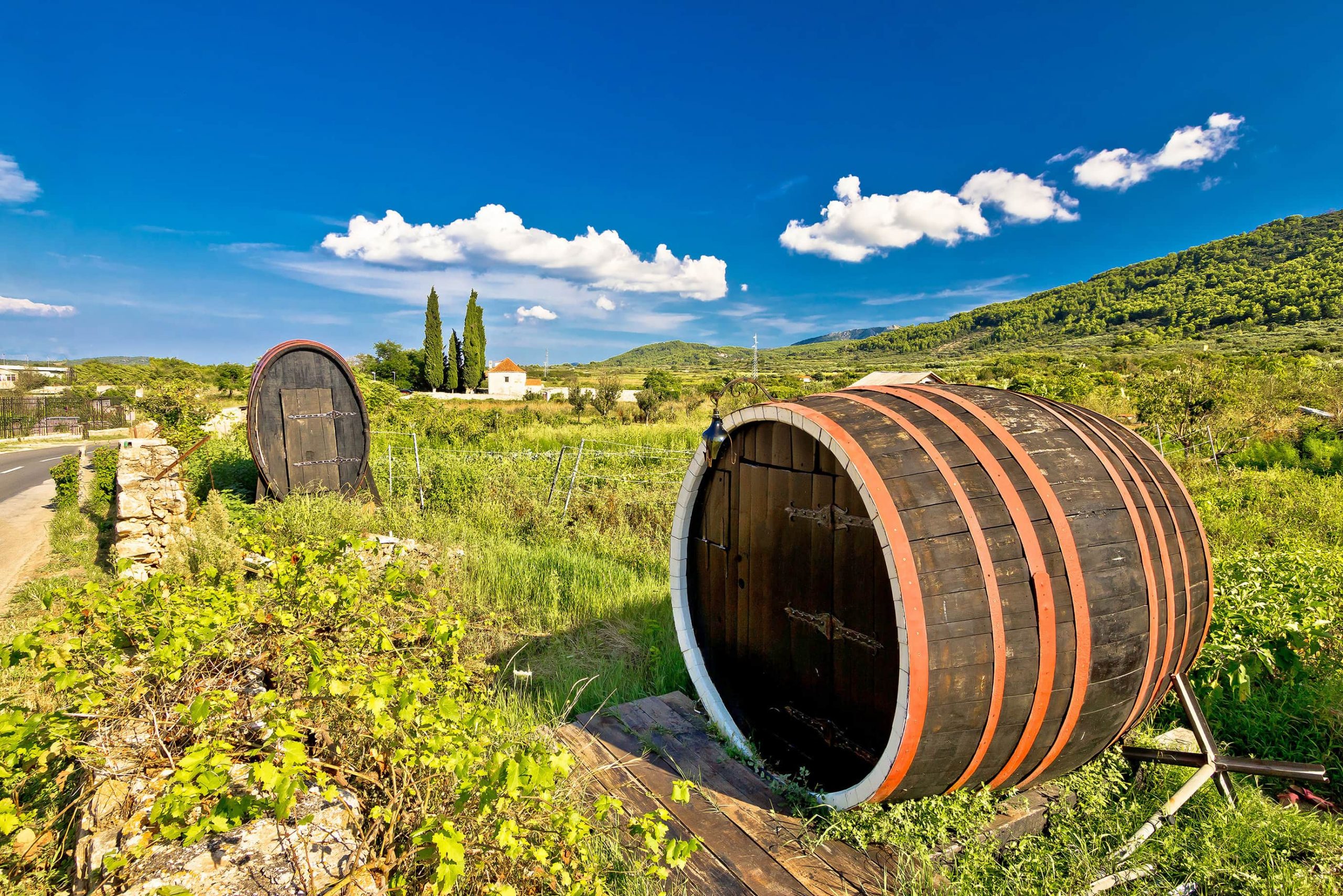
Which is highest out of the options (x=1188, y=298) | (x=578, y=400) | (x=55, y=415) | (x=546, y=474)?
(x=1188, y=298)

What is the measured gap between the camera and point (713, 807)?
2.59 meters

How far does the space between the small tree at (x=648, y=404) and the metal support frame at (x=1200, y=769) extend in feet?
67.9

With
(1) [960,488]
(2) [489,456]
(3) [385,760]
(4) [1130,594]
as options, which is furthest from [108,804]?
(2) [489,456]

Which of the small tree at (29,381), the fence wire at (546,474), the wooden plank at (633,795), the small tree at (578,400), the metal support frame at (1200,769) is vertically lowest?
the wooden plank at (633,795)

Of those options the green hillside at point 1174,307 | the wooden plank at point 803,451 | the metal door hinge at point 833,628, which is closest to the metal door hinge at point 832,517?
the wooden plank at point 803,451

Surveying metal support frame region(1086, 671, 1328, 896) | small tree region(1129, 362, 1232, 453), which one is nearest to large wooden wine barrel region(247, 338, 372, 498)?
metal support frame region(1086, 671, 1328, 896)

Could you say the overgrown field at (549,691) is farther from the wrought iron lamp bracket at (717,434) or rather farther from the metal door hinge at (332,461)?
the wrought iron lamp bracket at (717,434)

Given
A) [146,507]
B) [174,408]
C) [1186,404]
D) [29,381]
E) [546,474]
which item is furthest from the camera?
[29,381]

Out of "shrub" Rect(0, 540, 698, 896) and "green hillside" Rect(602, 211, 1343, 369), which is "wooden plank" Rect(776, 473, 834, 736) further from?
"green hillside" Rect(602, 211, 1343, 369)

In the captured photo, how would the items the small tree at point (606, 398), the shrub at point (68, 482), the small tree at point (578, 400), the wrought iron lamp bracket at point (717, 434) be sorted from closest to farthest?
the wrought iron lamp bracket at point (717, 434)
the shrub at point (68, 482)
the small tree at point (606, 398)
the small tree at point (578, 400)

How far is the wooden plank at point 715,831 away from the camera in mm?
2176

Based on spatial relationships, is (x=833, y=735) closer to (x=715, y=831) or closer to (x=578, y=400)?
(x=715, y=831)

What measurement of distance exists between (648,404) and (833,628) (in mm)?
21968

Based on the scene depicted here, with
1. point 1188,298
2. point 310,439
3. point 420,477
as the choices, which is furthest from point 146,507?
point 1188,298
